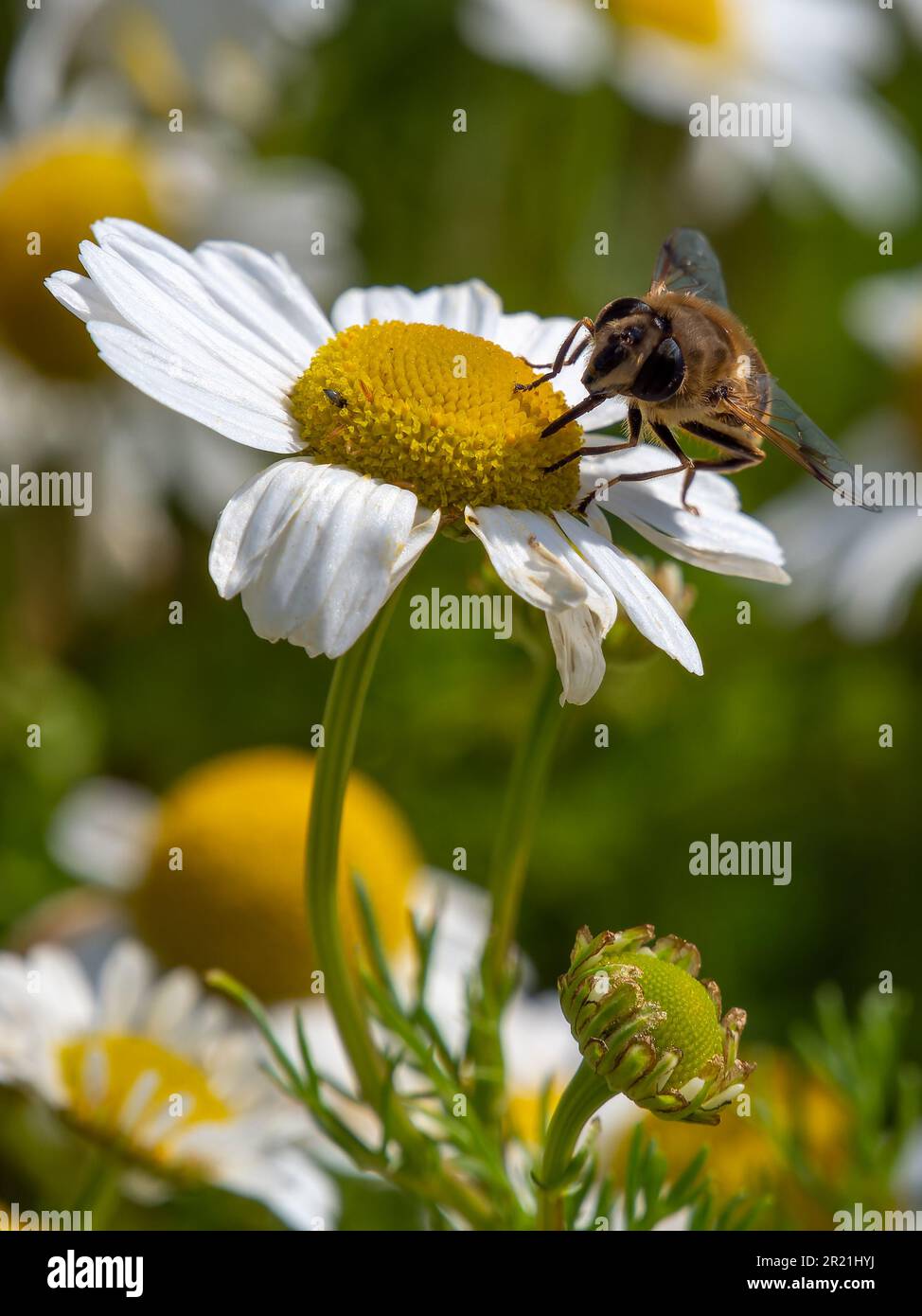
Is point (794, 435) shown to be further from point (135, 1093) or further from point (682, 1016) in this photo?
point (135, 1093)

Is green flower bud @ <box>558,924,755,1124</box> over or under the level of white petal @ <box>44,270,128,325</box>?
under

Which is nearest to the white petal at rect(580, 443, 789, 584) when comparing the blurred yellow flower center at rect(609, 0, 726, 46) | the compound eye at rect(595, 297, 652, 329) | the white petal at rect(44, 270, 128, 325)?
the compound eye at rect(595, 297, 652, 329)

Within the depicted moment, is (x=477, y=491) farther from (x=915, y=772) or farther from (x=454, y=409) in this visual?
(x=915, y=772)

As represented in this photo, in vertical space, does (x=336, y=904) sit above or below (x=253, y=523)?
below

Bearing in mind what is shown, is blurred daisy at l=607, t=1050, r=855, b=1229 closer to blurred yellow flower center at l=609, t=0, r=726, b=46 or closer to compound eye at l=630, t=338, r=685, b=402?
compound eye at l=630, t=338, r=685, b=402

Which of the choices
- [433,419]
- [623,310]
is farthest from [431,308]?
[433,419]
